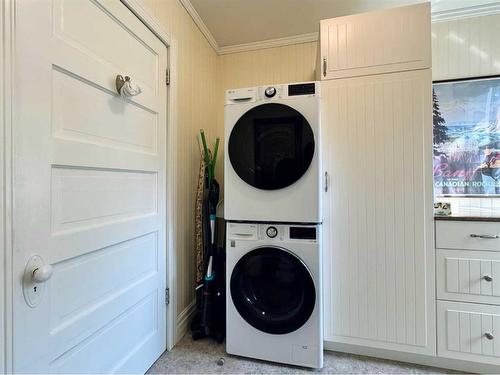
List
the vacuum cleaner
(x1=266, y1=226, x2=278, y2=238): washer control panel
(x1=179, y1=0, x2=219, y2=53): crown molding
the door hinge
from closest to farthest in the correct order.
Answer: (x1=266, y1=226, x2=278, y2=238): washer control panel
the door hinge
the vacuum cleaner
(x1=179, y1=0, x2=219, y2=53): crown molding

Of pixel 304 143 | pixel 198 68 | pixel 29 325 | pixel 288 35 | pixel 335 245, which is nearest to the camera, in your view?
pixel 29 325

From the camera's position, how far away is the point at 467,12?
6.50ft

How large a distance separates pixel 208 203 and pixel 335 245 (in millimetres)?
930

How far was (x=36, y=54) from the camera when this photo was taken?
885mm

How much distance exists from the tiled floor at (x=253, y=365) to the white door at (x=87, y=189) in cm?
12

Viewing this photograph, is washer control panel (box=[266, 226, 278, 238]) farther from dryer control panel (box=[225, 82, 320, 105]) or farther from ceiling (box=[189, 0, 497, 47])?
ceiling (box=[189, 0, 497, 47])

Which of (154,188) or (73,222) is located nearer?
(73,222)

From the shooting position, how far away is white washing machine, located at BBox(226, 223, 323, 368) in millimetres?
1496

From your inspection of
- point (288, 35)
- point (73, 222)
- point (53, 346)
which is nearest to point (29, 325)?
point (53, 346)

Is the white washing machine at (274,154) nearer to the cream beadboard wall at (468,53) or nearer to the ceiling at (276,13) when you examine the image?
the ceiling at (276,13)

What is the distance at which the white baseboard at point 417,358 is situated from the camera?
1.48m

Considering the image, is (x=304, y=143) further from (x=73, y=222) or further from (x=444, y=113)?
(x=444, y=113)

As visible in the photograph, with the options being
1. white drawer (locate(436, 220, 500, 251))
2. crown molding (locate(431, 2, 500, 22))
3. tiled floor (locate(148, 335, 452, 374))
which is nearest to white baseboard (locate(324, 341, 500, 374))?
tiled floor (locate(148, 335, 452, 374))

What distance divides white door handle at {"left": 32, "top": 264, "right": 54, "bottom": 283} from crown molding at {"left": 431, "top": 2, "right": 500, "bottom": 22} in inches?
114
